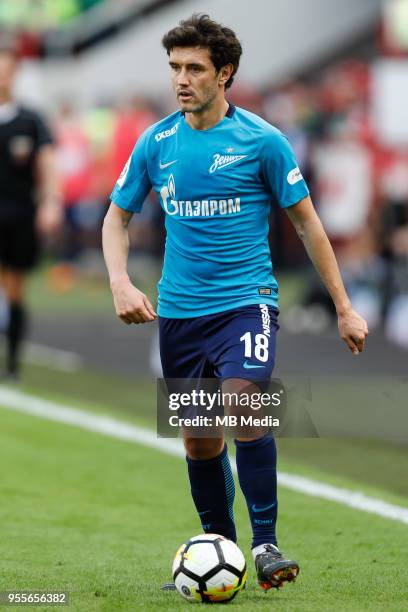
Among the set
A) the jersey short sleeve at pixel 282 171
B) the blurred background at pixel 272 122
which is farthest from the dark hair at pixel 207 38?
the blurred background at pixel 272 122

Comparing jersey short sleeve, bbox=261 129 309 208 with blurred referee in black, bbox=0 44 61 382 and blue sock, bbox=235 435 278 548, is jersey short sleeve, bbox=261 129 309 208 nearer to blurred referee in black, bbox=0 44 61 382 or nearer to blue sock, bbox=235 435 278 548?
blue sock, bbox=235 435 278 548

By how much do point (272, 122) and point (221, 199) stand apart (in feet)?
49.0

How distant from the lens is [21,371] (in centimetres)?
1258

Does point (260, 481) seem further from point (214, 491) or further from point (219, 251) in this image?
point (219, 251)

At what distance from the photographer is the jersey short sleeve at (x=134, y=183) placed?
19.3 ft

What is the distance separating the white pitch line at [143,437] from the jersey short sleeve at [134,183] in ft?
7.13

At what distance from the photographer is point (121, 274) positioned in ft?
18.9

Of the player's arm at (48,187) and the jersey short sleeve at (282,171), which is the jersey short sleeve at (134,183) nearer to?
the jersey short sleeve at (282,171)

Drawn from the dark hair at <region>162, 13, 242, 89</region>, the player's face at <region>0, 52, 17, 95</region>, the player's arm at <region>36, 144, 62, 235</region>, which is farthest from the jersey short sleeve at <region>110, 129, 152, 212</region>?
the player's arm at <region>36, 144, 62, 235</region>

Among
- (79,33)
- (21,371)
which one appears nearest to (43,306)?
(21,371)

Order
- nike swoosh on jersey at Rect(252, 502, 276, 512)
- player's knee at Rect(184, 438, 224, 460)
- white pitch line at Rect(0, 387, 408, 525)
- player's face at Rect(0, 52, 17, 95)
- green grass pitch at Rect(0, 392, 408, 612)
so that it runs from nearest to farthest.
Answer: green grass pitch at Rect(0, 392, 408, 612) → nike swoosh on jersey at Rect(252, 502, 276, 512) → player's knee at Rect(184, 438, 224, 460) → white pitch line at Rect(0, 387, 408, 525) → player's face at Rect(0, 52, 17, 95)

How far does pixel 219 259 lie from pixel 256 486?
33.3 inches

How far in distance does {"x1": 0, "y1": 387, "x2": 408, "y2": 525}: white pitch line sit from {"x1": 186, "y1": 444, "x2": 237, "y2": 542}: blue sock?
1484 millimetres

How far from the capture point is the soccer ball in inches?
213
